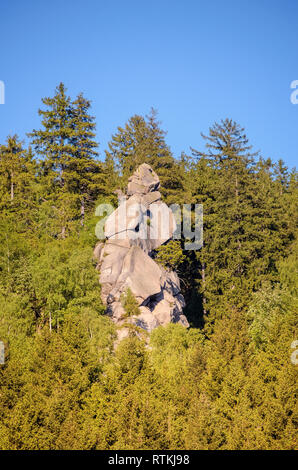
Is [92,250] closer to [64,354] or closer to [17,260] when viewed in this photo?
[17,260]

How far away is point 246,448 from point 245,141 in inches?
1820

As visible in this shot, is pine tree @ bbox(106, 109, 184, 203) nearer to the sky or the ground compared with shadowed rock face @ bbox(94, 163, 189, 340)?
nearer to the sky

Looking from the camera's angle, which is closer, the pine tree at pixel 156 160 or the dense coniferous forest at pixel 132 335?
the dense coniferous forest at pixel 132 335

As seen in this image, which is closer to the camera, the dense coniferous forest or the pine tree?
the dense coniferous forest

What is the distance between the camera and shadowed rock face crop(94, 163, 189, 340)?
174 feet

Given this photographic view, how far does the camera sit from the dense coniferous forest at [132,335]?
111ft

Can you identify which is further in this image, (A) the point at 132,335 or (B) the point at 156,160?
(B) the point at 156,160

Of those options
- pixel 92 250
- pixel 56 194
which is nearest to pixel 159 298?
pixel 92 250

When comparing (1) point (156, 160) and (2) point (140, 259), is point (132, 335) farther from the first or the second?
(1) point (156, 160)

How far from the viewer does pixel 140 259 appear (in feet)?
181

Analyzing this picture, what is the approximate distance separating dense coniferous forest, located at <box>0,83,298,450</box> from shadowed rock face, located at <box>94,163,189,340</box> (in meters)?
2.01

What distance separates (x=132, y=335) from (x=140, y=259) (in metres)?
15.2

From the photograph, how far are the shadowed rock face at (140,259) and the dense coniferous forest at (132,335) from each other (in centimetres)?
201

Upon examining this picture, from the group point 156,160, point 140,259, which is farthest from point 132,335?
point 156,160
